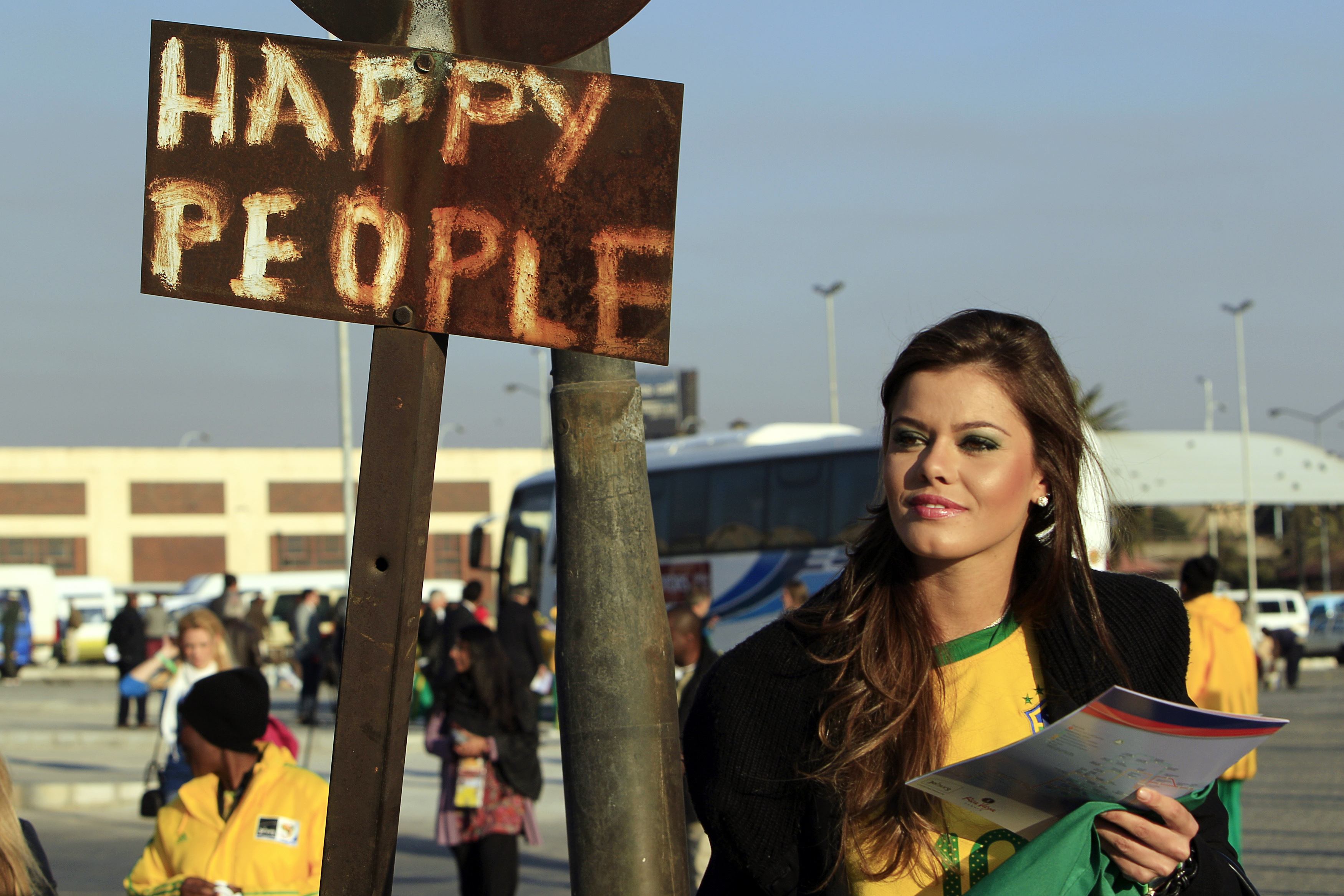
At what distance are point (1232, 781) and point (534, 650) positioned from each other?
732 centimetres

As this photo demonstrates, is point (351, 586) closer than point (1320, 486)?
Yes

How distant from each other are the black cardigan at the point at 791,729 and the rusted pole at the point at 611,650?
0.59m

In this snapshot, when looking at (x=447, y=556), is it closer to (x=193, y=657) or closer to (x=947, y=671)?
(x=193, y=657)

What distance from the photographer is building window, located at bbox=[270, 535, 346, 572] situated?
66500mm

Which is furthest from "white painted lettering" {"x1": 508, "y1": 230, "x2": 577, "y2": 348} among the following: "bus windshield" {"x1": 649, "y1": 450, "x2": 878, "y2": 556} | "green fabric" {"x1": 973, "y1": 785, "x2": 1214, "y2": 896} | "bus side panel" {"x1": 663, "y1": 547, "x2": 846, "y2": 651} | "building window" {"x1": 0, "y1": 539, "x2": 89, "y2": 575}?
"building window" {"x1": 0, "y1": 539, "x2": 89, "y2": 575}

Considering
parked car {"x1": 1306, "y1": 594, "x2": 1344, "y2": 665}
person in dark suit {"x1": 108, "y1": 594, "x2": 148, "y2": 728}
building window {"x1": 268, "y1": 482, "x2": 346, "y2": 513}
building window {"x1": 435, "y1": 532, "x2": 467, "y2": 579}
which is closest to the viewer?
person in dark suit {"x1": 108, "y1": 594, "x2": 148, "y2": 728}

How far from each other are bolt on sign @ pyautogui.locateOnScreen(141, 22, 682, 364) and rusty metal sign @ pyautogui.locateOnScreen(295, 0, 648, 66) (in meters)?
0.05

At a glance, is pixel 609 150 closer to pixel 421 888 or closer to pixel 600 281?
pixel 600 281

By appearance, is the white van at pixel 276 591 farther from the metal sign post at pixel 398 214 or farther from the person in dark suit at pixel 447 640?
the metal sign post at pixel 398 214

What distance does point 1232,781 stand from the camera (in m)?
7.17

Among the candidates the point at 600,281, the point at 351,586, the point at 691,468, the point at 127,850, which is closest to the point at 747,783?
the point at 351,586

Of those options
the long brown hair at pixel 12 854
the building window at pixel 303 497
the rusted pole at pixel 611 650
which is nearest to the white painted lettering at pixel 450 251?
the rusted pole at pixel 611 650

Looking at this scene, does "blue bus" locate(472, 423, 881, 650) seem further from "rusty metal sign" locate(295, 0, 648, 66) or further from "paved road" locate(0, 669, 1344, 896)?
"rusty metal sign" locate(295, 0, 648, 66)

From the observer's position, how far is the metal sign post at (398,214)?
228 centimetres
